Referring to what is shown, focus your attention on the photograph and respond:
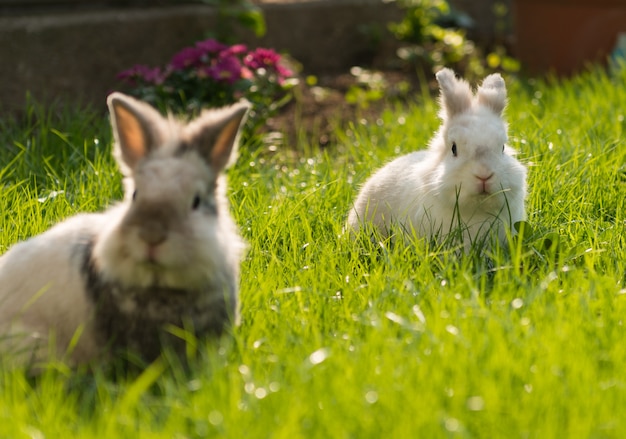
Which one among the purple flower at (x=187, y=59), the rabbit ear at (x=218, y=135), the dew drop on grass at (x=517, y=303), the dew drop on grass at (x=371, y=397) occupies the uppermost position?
the rabbit ear at (x=218, y=135)

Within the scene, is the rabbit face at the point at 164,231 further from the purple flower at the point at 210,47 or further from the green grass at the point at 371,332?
the purple flower at the point at 210,47

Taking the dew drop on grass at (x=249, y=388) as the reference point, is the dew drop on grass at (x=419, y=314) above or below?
below

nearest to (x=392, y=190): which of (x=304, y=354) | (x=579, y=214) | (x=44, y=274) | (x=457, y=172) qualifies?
(x=457, y=172)

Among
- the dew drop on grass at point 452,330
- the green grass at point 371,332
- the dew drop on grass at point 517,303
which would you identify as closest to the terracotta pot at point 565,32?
the green grass at point 371,332

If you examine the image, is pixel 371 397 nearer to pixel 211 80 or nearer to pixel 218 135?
pixel 218 135

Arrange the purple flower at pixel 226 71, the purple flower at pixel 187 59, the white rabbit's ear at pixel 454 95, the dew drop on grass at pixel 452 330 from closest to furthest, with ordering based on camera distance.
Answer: the dew drop on grass at pixel 452 330 < the white rabbit's ear at pixel 454 95 < the purple flower at pixel 226 71 < the purple flower at pixel 187 59

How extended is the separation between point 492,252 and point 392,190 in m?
0.61

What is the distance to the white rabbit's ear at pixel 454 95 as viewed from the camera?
3910 mm

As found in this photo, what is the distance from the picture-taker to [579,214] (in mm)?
3988

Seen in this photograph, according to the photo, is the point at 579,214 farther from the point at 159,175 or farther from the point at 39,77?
the point at 39,77

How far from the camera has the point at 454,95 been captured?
3910mm

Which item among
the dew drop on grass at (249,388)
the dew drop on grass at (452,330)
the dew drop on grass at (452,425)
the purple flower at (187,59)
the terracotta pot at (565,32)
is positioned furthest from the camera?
the terracotta pot at (565,32)

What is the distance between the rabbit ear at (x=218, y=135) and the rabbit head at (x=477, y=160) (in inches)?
41.6

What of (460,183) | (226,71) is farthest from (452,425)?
(226,71)
